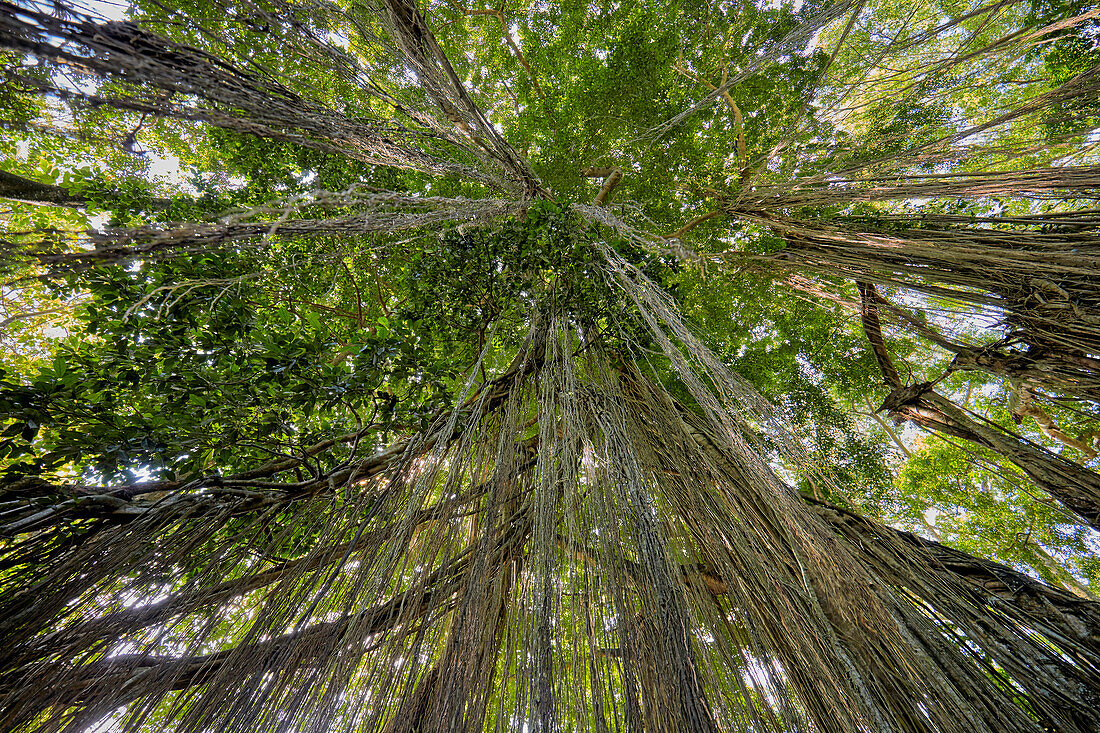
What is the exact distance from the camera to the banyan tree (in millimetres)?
939

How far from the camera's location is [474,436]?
169 centimetres

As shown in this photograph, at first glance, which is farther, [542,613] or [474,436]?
[474,436]

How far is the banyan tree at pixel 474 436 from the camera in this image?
0.94m

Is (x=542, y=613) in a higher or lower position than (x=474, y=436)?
lower

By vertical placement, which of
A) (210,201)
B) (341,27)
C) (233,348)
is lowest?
(233,348)

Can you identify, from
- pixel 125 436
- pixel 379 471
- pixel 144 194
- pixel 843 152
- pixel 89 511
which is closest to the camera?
pixel 89 511

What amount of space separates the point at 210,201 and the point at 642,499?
122 inches

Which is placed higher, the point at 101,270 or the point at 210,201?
the point at 210,201

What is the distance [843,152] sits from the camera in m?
2.82

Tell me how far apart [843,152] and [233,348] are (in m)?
4.17

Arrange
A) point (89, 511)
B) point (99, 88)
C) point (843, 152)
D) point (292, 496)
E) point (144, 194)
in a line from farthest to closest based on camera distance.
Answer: point (843, 152) → point (144, 194) → point (292, 496) → point (89, 511) → point (99, 88)

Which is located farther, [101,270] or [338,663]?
[101,270]

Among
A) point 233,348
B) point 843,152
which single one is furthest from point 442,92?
point 843,152

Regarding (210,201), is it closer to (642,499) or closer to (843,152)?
(642,499)
